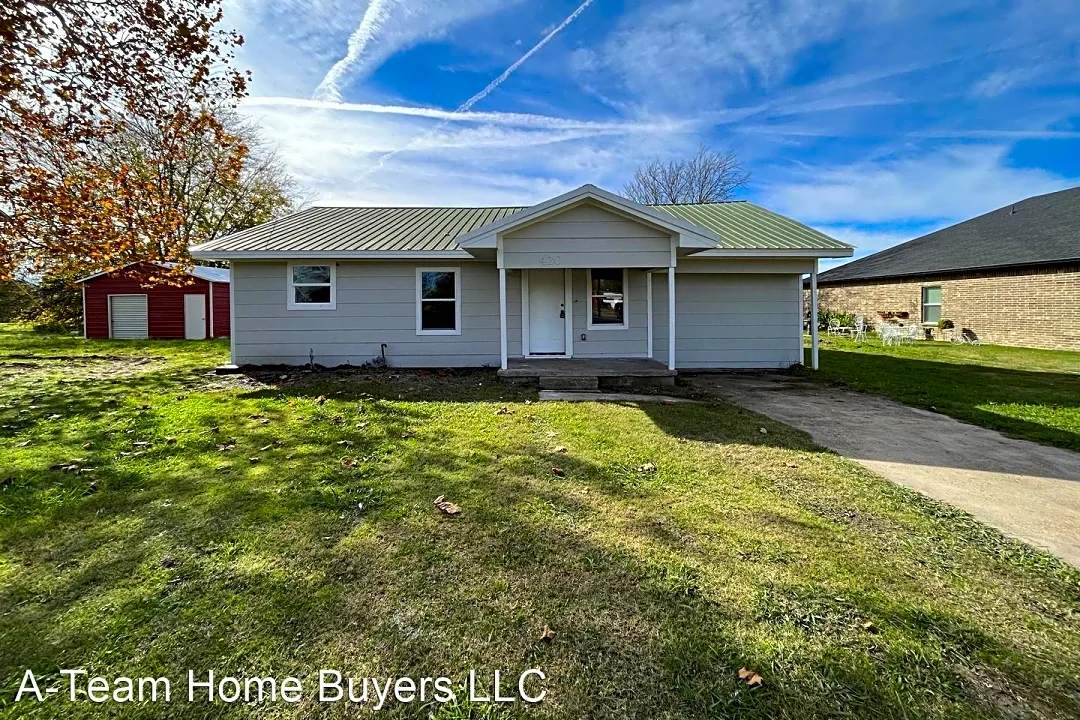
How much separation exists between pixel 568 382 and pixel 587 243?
2.51 meters

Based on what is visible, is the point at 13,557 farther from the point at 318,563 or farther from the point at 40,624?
the point at 318,563

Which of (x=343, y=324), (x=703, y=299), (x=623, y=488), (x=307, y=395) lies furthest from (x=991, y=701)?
(x=343, y=324)

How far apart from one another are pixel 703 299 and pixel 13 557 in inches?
426

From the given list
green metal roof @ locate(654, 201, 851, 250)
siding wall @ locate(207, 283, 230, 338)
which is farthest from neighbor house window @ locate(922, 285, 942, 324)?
siding wall @ locate(207, 283, 230, 338)

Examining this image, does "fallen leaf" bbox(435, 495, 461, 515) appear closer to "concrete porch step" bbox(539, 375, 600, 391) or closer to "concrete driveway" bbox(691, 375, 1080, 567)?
"concrete driveway" bbox(691, 375, 1080, 567)

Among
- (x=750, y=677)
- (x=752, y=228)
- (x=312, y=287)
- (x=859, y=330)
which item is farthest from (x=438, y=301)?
(x=859, y=330)

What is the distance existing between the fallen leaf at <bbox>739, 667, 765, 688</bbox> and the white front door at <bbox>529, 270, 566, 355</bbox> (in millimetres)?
8733

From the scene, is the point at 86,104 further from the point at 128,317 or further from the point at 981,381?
the point at 981,381

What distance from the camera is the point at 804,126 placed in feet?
58.2

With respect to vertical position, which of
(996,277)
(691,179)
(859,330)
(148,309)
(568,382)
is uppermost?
(691,179)

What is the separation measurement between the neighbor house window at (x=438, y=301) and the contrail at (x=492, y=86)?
6172 mm

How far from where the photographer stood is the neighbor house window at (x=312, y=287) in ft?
33.7

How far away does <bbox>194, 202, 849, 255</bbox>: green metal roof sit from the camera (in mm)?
9961

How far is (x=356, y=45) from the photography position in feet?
37.6
